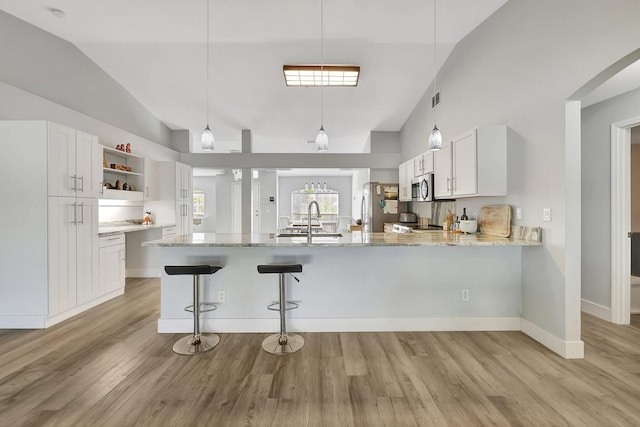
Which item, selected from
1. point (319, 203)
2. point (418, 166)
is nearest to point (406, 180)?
point (418, 166)

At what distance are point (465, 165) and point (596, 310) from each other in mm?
2257

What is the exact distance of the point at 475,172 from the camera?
3.19 metres

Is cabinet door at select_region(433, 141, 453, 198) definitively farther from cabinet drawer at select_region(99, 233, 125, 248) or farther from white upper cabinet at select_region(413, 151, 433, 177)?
cabinet drawer at select_region(99, 233, 125, 248)

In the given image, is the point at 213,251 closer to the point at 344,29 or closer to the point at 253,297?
the point at 253,297

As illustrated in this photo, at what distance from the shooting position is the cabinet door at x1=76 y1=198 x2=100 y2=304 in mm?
3615

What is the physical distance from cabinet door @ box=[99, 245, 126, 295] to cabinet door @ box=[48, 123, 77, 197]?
0.97m

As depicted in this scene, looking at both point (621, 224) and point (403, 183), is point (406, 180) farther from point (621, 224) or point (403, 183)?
point (621, 224)

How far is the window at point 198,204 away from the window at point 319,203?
3.24m

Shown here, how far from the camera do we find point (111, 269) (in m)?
4.20

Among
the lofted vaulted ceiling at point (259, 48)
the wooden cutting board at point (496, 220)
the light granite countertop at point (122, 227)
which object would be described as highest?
the lofted vaulted ceiling at point (259, 48)

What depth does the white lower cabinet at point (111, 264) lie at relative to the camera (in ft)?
13.2

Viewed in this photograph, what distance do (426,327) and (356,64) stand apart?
358 cm

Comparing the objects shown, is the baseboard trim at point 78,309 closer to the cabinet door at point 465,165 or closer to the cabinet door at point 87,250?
the cabinet door at point 87,250

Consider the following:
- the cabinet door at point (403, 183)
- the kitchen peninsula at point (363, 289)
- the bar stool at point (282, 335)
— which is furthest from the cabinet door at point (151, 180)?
the cabinet door at point (403, 183)
